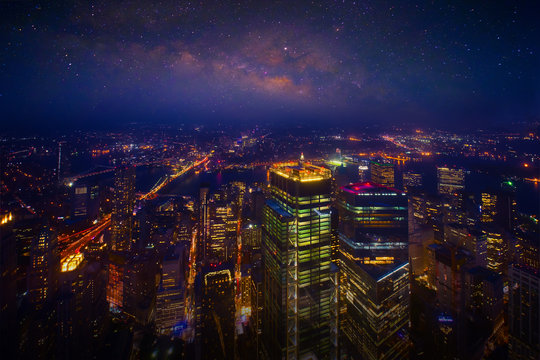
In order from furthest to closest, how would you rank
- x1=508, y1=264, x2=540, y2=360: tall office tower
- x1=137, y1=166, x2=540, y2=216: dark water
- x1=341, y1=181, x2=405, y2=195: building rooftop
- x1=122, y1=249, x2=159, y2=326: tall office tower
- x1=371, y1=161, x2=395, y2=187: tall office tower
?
x1=371, y1=161, x2=395, y2=187: tall office tower → x1=137, y1=166, x2=540, y2=216: dark water → x1=122, y1=249, x2=159, y2=326: tall office tower → x1=341, y1=181, x2=405, y2=195: building rooftop → x1=508, y1=264, x2=540, y2=360: tall office tower

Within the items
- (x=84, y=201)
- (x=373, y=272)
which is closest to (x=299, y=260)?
(x=373, y=272)

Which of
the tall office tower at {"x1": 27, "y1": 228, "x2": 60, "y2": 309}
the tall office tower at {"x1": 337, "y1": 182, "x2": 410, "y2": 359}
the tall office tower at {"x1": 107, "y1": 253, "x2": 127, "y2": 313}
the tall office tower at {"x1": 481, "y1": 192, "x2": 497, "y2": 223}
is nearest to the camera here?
the tall office tower at {"x1": 337, "y1": 182, "x2": 410, "y2": 359}

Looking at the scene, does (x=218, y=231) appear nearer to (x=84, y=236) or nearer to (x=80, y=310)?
(x=84, y=236)

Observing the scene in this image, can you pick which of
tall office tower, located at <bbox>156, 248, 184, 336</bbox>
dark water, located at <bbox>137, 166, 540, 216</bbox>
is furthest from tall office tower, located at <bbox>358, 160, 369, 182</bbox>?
tall office tower, located at <bbox>156, 248, 184, 336</bbox>

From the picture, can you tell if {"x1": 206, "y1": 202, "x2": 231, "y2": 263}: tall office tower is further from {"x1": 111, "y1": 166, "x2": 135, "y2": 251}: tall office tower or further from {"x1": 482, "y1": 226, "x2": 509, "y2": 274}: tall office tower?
{"x1": 482, "y1": 226, "x2": 509, "y2": 274}: tall office tower

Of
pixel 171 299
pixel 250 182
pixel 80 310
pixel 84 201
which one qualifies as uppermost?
pixel 250 182

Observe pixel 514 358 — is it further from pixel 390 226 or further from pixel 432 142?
pixel 432 142
